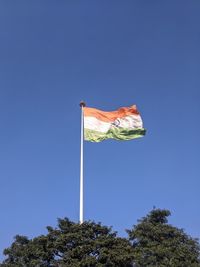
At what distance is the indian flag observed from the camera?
120 feet

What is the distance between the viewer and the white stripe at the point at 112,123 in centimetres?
3681

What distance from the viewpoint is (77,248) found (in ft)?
102

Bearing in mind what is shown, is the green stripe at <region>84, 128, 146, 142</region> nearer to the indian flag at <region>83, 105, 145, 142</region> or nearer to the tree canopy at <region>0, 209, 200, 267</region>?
the indian flag at <region>83, 105, 145, 142</region>

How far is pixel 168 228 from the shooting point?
41.6 metres

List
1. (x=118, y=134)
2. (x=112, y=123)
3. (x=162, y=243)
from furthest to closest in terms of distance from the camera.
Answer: (x=162, y=243), (x=112, y=123), (x=118, y=134)

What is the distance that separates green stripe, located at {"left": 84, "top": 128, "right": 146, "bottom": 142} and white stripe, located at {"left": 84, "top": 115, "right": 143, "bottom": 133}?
256mm

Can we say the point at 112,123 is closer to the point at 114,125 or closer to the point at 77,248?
the point at 114,125

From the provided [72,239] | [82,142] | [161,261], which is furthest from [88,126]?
[161,261]

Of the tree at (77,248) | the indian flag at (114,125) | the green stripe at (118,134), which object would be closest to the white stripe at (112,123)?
the indian flag at (114,125)

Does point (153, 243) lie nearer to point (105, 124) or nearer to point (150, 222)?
point (150, 222)

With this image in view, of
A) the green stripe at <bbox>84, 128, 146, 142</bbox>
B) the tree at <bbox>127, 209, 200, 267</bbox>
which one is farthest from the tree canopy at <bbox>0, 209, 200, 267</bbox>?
the green stripe at <bbox>84, 128, 146, 142</bbox>

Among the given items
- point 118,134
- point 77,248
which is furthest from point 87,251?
point 118,134

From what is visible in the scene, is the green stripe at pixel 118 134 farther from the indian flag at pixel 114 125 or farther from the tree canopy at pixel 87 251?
the tree canopy at pixel 87 251

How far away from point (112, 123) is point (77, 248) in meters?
10.3
